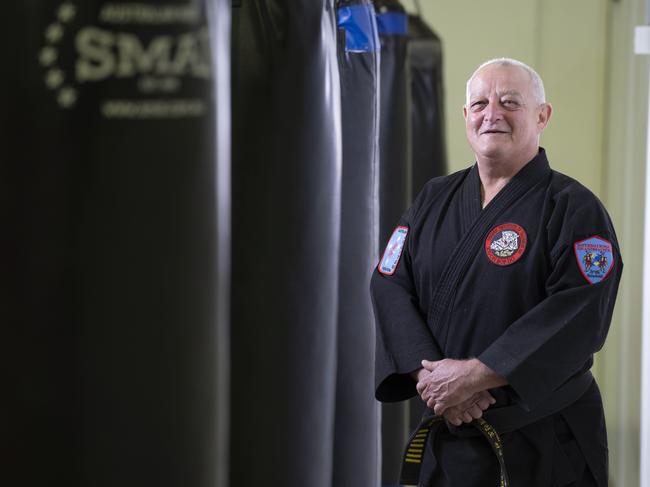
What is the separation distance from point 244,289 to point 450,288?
69 cm

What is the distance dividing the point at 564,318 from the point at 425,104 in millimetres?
1918

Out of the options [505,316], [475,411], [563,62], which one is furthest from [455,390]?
[563,62]

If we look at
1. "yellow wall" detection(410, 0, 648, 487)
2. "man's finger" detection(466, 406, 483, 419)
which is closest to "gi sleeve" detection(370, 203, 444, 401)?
"man's finger" detection(466, 406, 483, 419)

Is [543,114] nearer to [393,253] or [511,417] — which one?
[393,253]

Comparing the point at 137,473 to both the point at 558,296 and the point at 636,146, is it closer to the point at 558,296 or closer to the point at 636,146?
the point at 558,296

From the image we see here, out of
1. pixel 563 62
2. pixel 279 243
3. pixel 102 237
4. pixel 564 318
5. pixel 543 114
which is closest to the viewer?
pixel 102 237

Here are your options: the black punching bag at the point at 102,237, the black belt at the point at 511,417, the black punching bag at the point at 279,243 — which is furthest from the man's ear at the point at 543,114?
the black punching bag at the point at 102,237

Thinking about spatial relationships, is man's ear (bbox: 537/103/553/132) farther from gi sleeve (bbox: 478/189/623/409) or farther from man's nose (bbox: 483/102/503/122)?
gi sleeve (bbox: 478/189/623/409)

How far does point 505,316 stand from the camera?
1912 millimetres

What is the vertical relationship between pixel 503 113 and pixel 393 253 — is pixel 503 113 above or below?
above

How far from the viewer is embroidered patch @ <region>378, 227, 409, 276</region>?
214 centimetres

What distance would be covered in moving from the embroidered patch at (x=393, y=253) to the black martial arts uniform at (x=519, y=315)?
5 centimetres

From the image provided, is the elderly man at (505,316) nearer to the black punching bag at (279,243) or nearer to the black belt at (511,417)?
the black belt at (511,417)

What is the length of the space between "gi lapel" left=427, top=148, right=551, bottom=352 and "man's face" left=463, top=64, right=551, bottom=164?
0.05m
